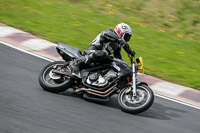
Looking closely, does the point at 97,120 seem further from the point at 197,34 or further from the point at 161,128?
the point at 197,34

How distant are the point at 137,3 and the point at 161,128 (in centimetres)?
1133

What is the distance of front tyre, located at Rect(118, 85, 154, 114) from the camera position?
6.11 meters

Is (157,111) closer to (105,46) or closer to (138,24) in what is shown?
(105,46)

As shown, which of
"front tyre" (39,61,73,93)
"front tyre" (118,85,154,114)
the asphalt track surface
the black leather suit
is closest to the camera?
the asphalt track surface

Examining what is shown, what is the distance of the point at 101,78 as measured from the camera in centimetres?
663

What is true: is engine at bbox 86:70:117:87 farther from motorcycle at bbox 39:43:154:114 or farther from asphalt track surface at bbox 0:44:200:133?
asphalt track surface at bbox 0:44:200:133

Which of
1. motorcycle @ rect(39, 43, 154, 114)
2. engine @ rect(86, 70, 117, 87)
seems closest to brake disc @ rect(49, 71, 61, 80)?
motorcycle @ rect(39, 43, 154, 114)

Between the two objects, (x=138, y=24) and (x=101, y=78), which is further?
(x=138, y=24)

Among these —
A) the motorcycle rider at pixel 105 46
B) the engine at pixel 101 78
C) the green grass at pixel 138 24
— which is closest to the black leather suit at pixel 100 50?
the motorcycle rider at pixel 105 46

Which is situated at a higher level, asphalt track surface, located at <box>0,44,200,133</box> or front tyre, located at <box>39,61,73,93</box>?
front tyre, located at <box>39,61,73,93</box>

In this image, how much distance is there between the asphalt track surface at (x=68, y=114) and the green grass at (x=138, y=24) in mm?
2406

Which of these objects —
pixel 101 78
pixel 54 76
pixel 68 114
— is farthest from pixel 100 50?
pixel 68 114

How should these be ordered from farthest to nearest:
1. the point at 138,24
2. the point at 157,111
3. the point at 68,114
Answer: the point at 138,24 → the point at 157,111 → the point at 68,114

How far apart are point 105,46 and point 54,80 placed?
132 cm
